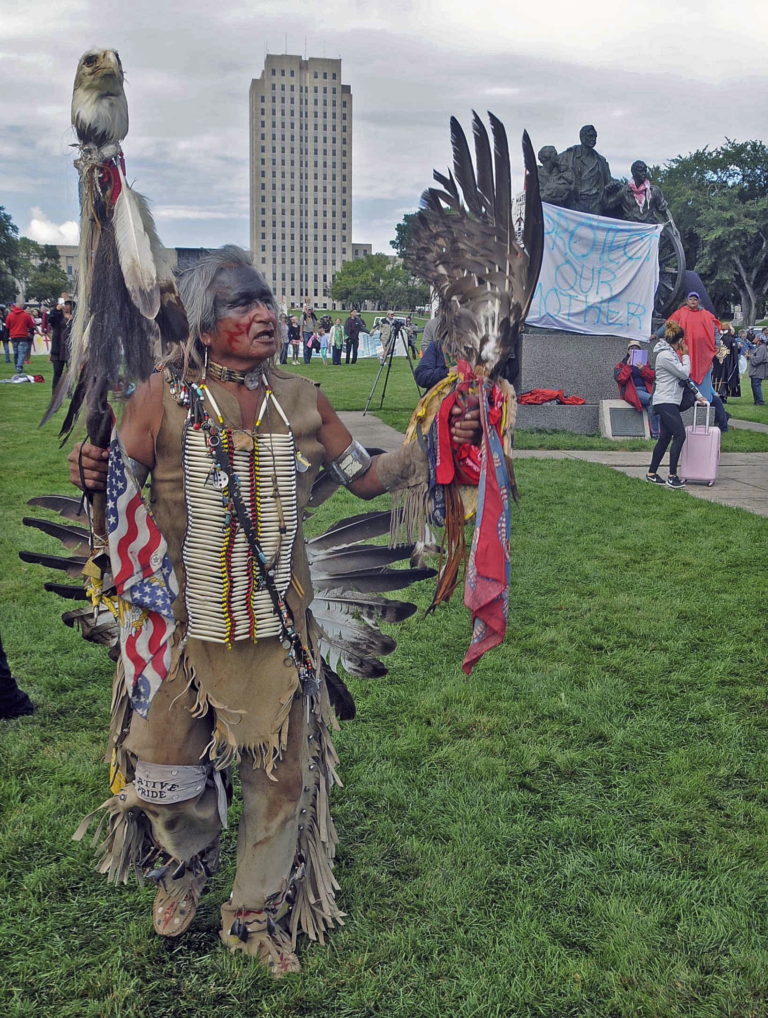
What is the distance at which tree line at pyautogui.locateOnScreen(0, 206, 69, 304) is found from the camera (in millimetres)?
55531

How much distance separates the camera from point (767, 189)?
6188 centimetres

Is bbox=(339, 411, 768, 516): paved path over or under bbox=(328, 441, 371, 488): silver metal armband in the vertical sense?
under

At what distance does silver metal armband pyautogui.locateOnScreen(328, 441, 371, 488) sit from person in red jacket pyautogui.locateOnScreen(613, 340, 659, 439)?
11.2 metres

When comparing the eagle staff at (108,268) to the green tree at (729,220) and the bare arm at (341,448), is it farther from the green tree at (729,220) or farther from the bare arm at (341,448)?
the green tree at (729,220)

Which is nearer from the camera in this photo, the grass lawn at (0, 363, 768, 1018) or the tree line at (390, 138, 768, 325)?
the grass lawn at (0, 363, 768, 1018)

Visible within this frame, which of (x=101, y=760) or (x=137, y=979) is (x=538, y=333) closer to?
(x=101, y=760)

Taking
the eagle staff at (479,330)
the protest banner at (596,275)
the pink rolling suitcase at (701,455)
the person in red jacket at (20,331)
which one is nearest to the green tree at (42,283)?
the person in red jacket at (20,331)

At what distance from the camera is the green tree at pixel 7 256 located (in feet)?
180

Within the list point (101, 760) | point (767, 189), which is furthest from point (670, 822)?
point (767, 189)

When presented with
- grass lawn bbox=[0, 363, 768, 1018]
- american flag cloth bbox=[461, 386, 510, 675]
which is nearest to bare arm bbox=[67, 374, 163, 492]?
american flag cloth bbox=[461, 386, 510, 675]

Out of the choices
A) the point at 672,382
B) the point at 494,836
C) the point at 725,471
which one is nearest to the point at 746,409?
the point at 725,471

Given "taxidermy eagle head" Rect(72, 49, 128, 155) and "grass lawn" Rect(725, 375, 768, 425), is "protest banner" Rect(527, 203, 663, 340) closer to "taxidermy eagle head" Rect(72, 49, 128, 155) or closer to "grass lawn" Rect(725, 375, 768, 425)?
"grass lawn" Rect(725, 375, 768, 425)

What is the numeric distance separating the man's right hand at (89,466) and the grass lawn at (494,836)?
152cm

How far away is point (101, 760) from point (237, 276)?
2.49m
